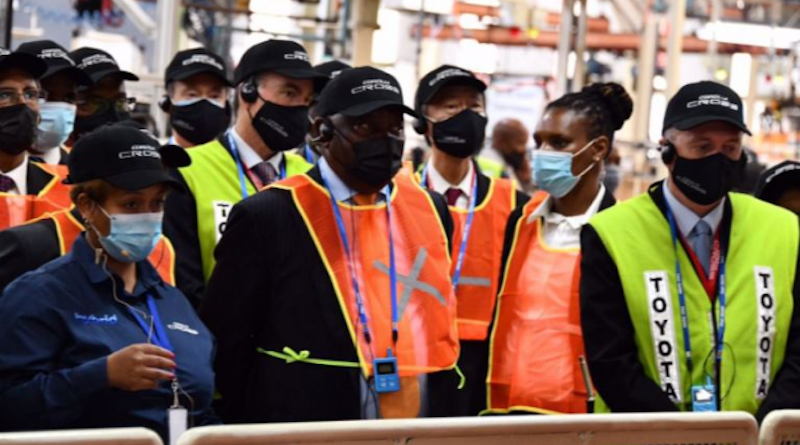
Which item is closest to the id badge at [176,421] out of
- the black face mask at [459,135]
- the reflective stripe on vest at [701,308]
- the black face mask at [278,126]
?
the reflective stripe on vest at [701,308]

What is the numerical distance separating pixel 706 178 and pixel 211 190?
166 cm

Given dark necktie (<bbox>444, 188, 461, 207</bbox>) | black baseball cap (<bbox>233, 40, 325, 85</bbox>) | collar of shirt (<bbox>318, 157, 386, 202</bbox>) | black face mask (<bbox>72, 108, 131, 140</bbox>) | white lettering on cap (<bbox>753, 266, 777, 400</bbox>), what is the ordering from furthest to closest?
black face mask (<bbox>72, 108, 131, 140</bbox>) → dark necktie (<bbox>444, 188, 461, 207</bbox>) → black baseball cap (<bbox>233, 40, 325, 85</bbox>) → collar of shirt (<bbox>318, 157, 386, 202</bbox>) → white lettering on cap (<bbox>753, 266, 777, 400</bbox>)

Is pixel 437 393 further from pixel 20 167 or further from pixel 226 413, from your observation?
pixel 20 167

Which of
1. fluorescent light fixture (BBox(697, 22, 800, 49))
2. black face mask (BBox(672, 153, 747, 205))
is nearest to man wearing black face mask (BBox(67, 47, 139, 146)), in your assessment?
black face mask (BBox(672, 153, 747, 205))

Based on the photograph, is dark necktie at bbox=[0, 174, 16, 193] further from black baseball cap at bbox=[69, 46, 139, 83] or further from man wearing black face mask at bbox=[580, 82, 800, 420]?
man wearing black face mask at bbox=[580, 82, 800, 420]

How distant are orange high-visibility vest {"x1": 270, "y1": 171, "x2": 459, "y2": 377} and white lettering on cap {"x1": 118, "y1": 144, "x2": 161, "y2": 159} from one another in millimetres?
408

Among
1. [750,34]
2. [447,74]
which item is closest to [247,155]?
[447,74]

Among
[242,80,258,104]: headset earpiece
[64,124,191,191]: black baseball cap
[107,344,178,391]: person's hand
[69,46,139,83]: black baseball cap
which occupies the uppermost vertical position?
[69,46,139,83]: black baseball cap

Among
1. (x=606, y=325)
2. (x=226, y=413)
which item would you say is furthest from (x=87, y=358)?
(x=606, y=325)

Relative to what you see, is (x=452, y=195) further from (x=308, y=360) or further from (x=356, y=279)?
(x=308, y=360)

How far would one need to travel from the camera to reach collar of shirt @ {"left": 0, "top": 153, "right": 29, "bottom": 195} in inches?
191

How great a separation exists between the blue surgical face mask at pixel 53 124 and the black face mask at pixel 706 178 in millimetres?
2427

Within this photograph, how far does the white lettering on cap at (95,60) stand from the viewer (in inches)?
245

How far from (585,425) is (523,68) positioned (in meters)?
31.1
